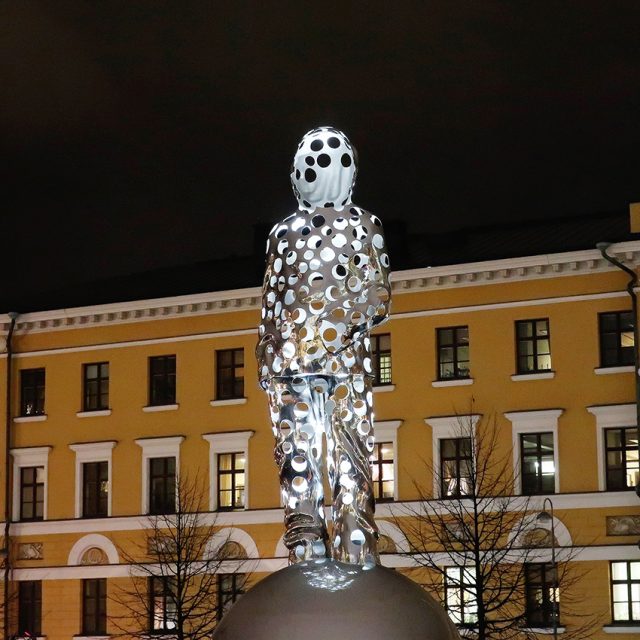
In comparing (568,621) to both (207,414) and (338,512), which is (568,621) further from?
(338,512)

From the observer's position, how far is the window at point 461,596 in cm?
3594

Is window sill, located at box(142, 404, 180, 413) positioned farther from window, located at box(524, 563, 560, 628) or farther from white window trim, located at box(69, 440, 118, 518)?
window, located at box(524, 563, 560, 628)

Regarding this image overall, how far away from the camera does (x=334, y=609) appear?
45.1 ft

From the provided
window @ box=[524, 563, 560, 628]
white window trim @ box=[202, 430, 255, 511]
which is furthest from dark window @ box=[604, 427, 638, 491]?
white window trim @ box=[202, 430, 255, 511]

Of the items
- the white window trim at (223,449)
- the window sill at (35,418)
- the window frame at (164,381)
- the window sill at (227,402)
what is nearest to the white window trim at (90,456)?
the window sill at (35,418)

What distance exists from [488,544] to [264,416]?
6585 millimetres

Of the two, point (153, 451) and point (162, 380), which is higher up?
point (162, 380)

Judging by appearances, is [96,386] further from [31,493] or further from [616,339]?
[616,339]

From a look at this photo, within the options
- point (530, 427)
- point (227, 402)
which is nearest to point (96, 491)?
point (227, 402)

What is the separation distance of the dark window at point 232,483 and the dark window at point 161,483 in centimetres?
124

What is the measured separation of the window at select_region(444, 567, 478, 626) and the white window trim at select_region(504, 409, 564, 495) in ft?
7.18

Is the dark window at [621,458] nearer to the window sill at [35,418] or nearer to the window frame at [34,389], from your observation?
the window sill at [35,418]

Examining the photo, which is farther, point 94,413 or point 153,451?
point 94,413

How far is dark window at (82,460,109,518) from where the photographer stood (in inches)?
1735
